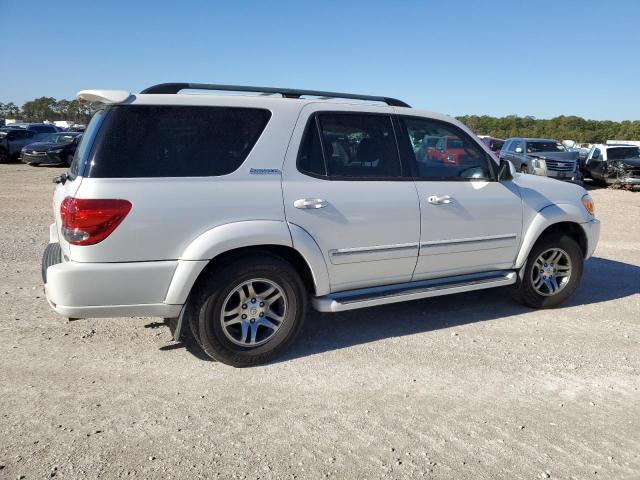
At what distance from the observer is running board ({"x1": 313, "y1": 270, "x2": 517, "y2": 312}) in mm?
4168

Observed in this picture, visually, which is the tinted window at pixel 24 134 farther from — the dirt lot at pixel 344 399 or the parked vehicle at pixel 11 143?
the dirt lot at pixel 344 399

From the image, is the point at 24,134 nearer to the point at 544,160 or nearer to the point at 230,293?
the point at 544,160

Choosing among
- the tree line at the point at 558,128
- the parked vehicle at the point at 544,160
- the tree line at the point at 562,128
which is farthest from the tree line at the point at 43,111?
the parked vehicle at the point at 544,160

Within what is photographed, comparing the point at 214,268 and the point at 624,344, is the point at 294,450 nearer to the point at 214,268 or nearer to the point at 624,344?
the point at 214,268

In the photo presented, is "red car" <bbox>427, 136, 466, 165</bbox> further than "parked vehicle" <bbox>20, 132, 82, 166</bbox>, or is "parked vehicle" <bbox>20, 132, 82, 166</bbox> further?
"parked vehicle" <bbox>20, 132, 82, 166</bbox>

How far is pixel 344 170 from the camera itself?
4215 mm

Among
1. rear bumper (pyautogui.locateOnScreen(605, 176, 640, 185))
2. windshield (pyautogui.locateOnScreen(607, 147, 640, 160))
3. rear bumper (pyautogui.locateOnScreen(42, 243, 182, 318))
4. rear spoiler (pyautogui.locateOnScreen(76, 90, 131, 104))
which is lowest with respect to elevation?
rear bumper (pyautogui.locateOnScreen(605, 176, 640, 185))

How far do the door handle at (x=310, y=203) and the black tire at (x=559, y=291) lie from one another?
2287 mm

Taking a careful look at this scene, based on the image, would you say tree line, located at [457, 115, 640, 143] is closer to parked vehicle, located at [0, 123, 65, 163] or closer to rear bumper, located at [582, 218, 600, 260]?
parked vehicle, located at [0, 123, 65, 163]

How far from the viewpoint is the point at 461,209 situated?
4.64m

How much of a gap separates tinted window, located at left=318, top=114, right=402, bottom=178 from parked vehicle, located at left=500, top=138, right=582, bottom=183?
14862 mm

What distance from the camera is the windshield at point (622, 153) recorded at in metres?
19.5

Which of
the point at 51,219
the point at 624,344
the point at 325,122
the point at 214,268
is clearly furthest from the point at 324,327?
the point at 51,219

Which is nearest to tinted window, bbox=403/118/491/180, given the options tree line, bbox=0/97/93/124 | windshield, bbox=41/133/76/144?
windshield, bbox=41/133/76/144
